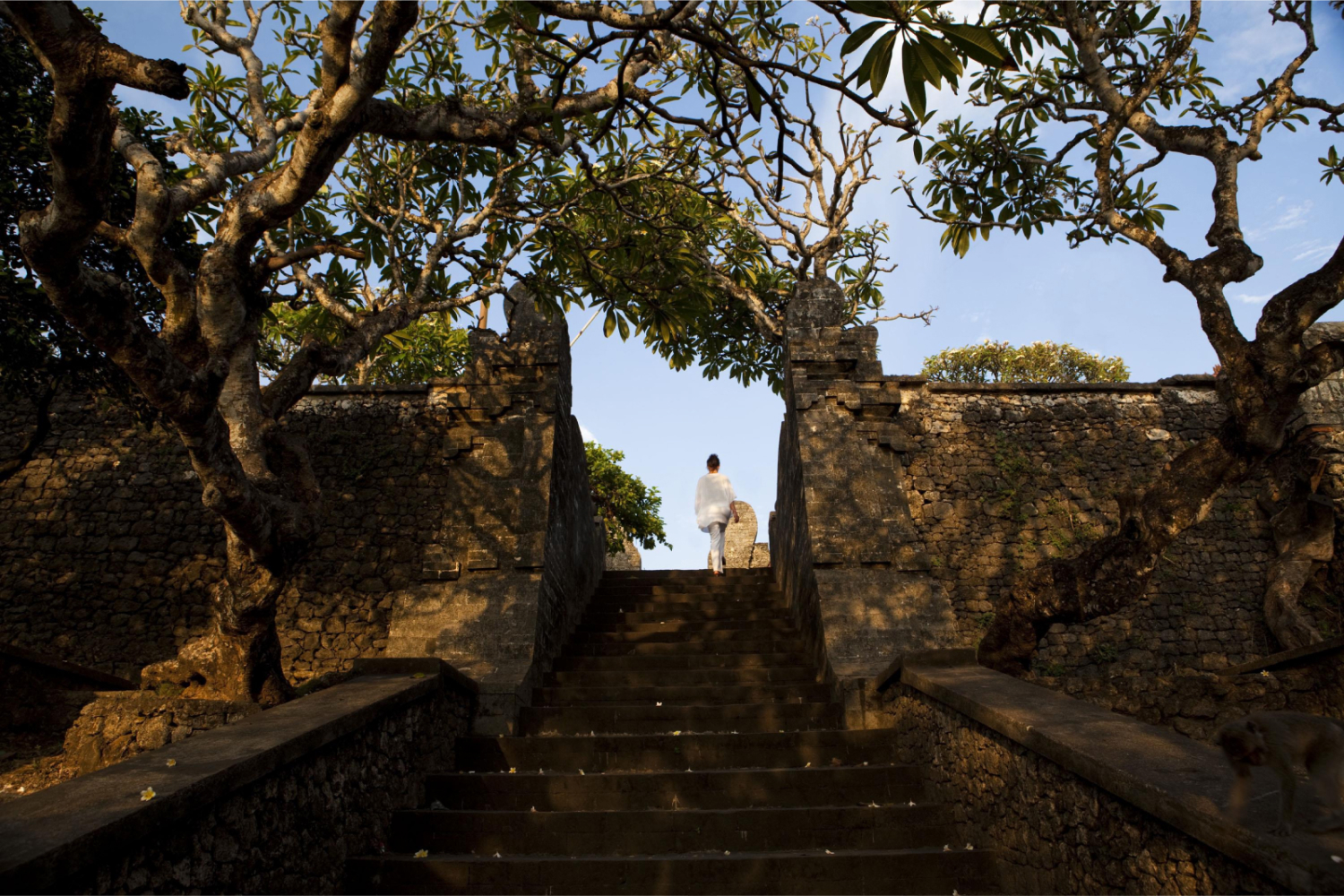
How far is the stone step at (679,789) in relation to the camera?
4.36 meters

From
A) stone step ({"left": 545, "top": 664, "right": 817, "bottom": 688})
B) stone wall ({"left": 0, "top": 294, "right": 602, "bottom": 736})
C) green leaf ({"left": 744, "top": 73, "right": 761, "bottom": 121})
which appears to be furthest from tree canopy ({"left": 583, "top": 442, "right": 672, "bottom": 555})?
green leaf ({"left": 744, "top": 73, "right": 761, "bottom": 121})

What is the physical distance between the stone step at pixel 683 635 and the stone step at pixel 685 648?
8 centimetres

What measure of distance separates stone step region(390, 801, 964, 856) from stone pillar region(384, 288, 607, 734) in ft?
4.29

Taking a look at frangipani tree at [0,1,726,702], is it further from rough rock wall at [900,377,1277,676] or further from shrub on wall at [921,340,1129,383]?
shrub on wall at [921,340,1129,383]

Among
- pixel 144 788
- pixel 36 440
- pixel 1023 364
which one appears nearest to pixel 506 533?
pixel 144 788

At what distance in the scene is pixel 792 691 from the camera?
19.4 feet

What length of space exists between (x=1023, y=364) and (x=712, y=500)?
19.1m

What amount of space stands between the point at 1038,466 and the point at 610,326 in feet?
19.8

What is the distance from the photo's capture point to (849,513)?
22.2 ft

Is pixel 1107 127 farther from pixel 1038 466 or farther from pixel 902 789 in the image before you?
pixel 902 789

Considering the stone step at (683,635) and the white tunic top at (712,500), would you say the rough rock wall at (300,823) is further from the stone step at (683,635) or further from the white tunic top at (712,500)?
the white tunic top at (712,500)

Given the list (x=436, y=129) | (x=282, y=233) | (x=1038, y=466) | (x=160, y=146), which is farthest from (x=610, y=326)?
(x=1038, y=466)

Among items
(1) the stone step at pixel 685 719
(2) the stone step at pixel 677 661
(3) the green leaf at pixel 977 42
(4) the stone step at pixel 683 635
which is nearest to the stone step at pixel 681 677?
(2) the stone step at pixel 677 661

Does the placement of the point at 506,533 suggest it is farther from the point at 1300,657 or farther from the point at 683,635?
the point at 1300,657
